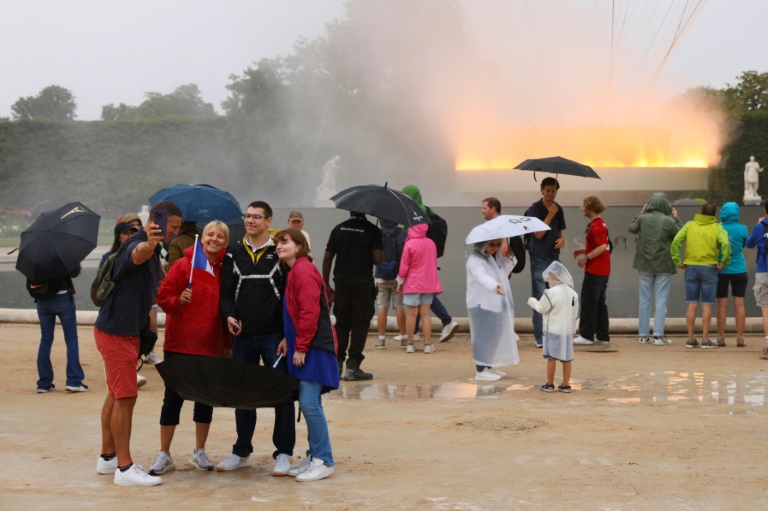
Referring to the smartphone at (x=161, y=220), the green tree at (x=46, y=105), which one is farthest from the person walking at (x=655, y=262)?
the green tree at (x=46, y=105)

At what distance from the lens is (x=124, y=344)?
18.2 ft

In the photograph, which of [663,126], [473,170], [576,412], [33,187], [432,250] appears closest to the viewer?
[576,412]

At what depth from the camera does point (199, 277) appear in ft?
18.9

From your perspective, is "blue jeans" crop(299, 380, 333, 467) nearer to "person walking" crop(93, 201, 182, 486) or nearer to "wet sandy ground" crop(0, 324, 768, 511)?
"wet sandy ground" crop(0, 324, 768, 511)

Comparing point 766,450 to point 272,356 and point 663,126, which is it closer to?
point 272,356

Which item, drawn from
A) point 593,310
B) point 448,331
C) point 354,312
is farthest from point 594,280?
point 354,312

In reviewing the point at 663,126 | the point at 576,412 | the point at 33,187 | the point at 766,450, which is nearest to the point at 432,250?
the point at 576,412

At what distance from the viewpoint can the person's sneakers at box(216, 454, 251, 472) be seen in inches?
226

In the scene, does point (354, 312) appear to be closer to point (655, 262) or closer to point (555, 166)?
point (555, 166)

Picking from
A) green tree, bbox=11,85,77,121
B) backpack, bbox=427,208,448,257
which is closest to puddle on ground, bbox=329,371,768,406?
backpack, bbox=427,208,448,257

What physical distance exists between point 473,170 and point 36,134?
3323cm

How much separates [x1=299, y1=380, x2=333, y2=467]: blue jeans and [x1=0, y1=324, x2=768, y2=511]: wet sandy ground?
0.15 meters

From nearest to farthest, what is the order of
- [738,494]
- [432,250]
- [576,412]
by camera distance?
[738,494] → [576,412] → [432,250]

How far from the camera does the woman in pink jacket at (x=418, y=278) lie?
1095cm
